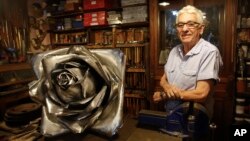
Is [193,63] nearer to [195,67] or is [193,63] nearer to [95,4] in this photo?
[195,67]

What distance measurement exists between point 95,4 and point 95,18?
217 millimetres

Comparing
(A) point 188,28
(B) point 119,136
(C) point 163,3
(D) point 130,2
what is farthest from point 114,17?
(B) point 119,136

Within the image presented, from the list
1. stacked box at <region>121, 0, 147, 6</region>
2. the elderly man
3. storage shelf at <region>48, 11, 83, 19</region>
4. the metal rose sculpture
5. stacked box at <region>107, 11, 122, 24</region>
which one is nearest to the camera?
the metal rose sculpture

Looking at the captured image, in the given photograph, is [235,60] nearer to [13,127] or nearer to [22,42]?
[13,127]

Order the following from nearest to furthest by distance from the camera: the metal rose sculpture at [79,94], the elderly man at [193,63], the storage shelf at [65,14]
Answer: the metal rose sculpture at [79,94]
the elderly man at [193,63]
the storage shelf at [65,14]

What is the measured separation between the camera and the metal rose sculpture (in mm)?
565

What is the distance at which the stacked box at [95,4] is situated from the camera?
9.95 feet

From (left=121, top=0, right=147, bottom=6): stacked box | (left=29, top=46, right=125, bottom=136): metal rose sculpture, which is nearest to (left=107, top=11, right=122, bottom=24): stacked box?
(left=121, top=0, right=147, bottom=6): stacked box

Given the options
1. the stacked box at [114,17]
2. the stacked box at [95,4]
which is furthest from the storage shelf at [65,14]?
the stacked box at [114,17]

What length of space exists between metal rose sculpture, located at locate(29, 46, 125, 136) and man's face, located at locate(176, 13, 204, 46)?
677mm

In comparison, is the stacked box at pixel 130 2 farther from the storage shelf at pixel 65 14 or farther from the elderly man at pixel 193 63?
the elderly man at pixel 193 63

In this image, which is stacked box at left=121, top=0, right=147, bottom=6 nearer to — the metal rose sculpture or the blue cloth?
the blue cloth

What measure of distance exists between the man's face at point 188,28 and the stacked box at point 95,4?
2.09m

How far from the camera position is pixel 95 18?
10.4 ft
